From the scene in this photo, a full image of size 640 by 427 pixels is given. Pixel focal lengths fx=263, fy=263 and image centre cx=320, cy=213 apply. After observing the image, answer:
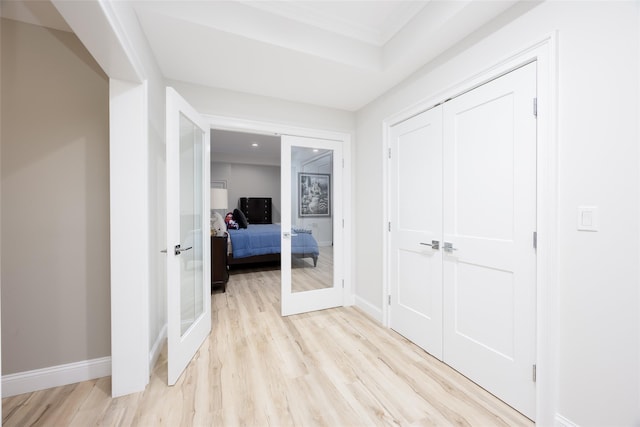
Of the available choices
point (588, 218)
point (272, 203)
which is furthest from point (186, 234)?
point (272, 203)

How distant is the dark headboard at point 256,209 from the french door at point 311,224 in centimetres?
471

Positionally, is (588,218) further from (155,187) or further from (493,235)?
(155,187)

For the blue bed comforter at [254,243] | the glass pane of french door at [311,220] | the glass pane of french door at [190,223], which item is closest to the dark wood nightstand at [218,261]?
the blue bed comforter at [254,243]

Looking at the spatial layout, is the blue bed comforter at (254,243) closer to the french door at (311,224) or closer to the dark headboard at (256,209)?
the french door at (311,224)

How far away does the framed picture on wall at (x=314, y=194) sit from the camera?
300cm

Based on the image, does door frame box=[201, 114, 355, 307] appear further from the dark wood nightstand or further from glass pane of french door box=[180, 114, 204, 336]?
the dark wood nightstand

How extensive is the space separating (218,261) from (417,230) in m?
2.58

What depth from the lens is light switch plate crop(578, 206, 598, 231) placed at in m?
1.25

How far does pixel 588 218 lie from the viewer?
1268 millimetres

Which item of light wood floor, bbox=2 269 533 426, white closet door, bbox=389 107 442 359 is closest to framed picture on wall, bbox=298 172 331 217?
white closet door, bbox=389 107 442 359

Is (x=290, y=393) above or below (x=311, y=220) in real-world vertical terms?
below

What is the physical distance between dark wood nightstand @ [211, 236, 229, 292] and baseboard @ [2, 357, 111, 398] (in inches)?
66.1

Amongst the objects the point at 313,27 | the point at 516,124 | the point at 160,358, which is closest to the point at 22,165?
the point at 160,358

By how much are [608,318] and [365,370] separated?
4.61 feet
